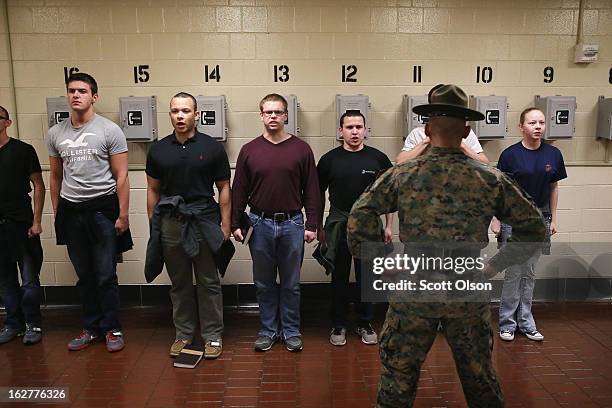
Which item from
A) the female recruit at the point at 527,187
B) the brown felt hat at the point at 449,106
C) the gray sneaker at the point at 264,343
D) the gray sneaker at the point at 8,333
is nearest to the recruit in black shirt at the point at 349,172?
the female recruit at the point at 527,187

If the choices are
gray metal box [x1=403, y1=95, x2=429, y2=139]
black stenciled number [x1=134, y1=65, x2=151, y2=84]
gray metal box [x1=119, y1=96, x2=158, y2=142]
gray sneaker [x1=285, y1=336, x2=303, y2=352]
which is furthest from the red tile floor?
black stenciled number [x1=134, y1=65, x2=151, y2=84]

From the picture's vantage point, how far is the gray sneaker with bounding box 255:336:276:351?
3367 millimetres

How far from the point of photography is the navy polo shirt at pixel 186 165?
3145 mm

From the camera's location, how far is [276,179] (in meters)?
3.24

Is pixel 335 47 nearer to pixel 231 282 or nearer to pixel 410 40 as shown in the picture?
pixel 410 40

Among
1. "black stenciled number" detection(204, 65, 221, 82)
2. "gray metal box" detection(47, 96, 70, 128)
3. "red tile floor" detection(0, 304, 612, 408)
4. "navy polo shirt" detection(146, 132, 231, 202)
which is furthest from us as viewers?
"black stenciled number" detection(204, 65, 221, 82)

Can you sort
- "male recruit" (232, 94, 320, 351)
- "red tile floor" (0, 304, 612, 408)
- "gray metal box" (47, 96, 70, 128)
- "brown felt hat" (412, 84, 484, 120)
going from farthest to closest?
"gray metal box" (47, 96, 70, 128)
"male recruit" (232, 94, 320, 351)
"red tile floor" (0, 304, 612, 408)
"brown felt hat" (412, 84, 484, 120)

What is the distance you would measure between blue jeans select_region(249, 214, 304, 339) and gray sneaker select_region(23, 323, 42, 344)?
153cm

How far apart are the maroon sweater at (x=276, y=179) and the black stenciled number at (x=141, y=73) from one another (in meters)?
1.16

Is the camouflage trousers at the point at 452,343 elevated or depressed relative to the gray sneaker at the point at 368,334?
elevated

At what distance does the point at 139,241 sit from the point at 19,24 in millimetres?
1838

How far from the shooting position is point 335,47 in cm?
391

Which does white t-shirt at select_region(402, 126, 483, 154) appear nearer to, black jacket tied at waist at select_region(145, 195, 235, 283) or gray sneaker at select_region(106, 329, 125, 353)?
black jacket tied at waist at select_region(145, 195, 235, 283)

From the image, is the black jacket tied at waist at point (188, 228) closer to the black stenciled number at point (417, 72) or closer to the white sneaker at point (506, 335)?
the black stenciled number at point (417, 72)
